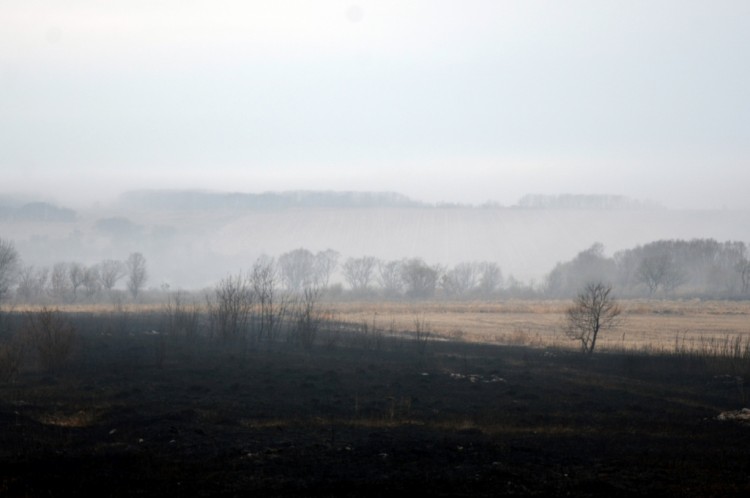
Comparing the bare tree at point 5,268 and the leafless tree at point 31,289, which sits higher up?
the bare tree at point 5,268

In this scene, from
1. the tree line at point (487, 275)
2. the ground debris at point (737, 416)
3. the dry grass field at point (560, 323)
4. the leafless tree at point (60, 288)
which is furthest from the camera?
the tree line at point (487, 275)

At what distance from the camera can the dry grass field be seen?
46500 millimetres

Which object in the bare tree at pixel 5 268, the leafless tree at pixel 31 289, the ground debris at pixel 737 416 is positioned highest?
the bare tree at pixel 5 268

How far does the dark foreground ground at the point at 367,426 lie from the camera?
534 inches

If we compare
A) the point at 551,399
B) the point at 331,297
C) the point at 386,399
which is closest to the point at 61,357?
the point at 386,399

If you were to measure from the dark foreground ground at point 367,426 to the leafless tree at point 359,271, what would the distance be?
320ft

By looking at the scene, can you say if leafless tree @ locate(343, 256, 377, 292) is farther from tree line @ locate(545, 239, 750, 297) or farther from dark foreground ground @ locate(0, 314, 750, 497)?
dark foreground ground @ locate(0, 314, 750, 497)

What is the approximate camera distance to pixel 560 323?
6288cm

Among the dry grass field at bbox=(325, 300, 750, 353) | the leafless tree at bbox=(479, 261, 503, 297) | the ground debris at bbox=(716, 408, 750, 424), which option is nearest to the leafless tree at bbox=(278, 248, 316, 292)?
the leafless tree at bbox=(479, 261, 503, 297)

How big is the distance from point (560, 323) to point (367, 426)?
4595cm

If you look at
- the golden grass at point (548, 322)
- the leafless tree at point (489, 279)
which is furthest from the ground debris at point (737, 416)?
the leafless tree at point (489, 279)

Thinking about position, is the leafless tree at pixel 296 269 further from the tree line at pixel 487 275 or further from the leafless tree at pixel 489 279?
→ the leafless tree at pixel 489 279

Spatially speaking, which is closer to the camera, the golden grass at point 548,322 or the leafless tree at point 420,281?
the golden grass at point 548,322

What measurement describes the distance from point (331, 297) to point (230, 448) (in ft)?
314
